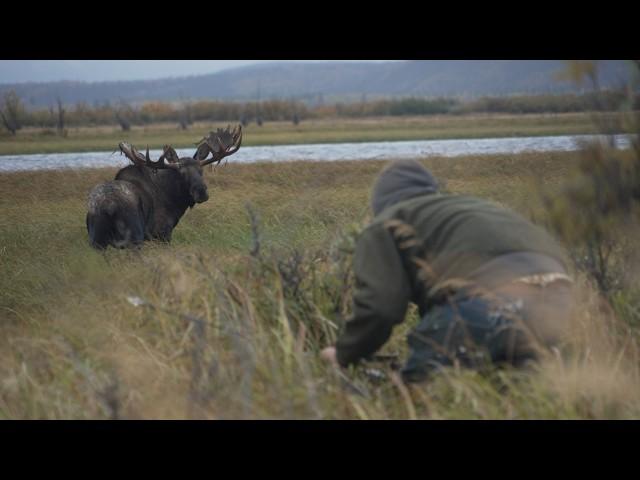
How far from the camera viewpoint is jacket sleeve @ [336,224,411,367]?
4.09m

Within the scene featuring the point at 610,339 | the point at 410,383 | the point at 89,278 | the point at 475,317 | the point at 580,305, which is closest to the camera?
the point at 475,317

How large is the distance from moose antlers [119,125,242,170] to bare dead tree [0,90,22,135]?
33.4 meters

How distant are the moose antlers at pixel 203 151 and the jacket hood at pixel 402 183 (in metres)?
7.02

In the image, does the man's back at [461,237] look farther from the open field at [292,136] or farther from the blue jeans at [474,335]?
the open field at [292,136]

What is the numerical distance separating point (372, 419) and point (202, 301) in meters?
2.16

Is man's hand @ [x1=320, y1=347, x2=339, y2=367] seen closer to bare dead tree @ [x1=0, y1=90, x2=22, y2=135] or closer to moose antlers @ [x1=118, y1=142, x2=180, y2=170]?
moose antlers @ [x1=118, y1=142, x2=180, y2=170]

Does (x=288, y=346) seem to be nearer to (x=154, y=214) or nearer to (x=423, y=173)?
(x=423, y=173)

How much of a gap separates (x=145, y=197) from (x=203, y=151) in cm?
133

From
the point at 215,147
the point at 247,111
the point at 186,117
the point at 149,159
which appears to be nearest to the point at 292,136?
the point at 186,117

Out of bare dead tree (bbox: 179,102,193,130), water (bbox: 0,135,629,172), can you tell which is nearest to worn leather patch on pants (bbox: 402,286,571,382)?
water (bbox: 0,135,629,172)

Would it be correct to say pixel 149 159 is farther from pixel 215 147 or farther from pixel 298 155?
pixel 298 155

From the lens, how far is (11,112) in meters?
43.3

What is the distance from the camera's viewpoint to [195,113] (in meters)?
62.8

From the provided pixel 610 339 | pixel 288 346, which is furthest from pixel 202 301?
pixel 610 339
